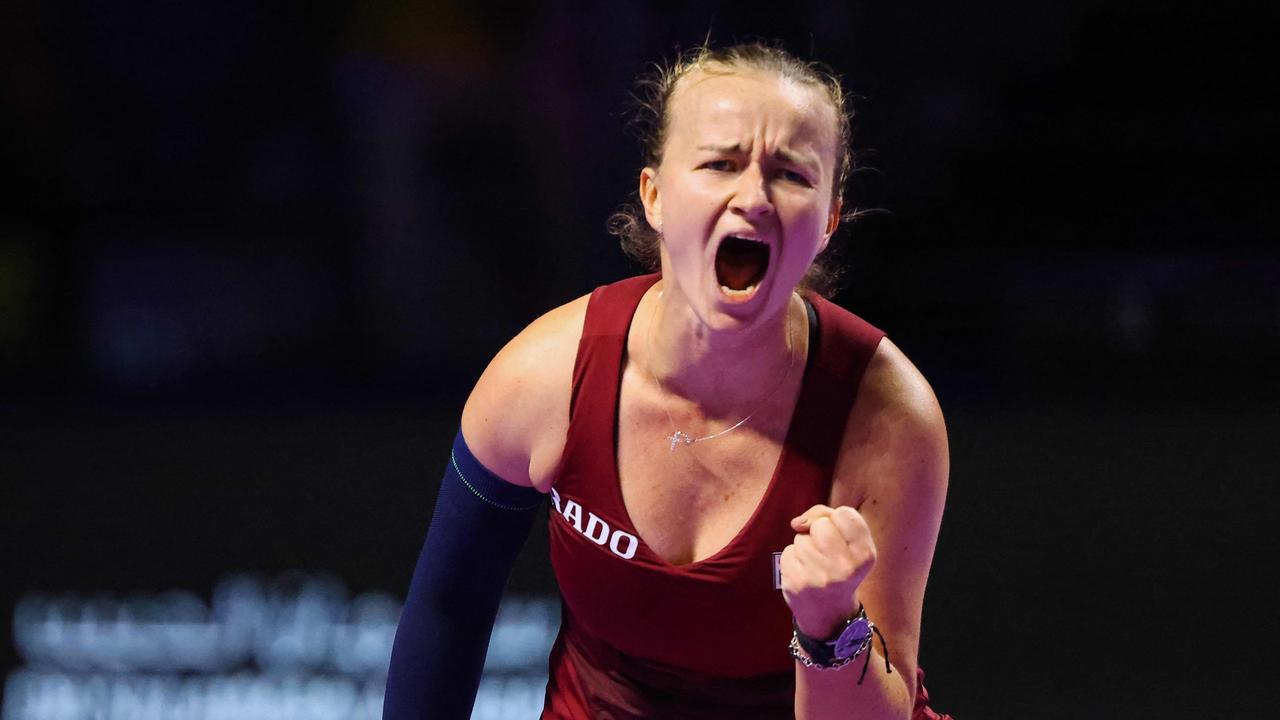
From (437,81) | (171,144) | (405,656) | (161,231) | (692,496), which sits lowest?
(405,656)

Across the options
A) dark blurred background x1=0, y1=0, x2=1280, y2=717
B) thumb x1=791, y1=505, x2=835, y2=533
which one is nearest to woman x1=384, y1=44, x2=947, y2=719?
Result: thumb x1=791, y1=505, x2=835, y2=533

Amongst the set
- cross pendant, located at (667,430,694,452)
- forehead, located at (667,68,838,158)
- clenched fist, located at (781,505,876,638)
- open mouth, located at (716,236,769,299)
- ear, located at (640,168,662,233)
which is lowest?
clenched fist, located at (781,505,876,638)

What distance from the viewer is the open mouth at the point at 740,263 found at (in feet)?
4.53

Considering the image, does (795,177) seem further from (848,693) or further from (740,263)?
(848,693)

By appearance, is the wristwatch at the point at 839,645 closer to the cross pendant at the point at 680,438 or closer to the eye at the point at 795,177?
the cross pendant at the point at 680,438

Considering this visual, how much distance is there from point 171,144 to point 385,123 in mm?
455

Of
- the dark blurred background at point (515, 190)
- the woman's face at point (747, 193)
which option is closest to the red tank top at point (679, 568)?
the woman's face at point (747, 193)

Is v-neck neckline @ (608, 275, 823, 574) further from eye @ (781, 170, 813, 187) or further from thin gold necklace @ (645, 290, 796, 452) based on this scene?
eye @ (781, 170, 813, 187)

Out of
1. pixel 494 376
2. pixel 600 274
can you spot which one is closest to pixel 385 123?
pixel 600 274

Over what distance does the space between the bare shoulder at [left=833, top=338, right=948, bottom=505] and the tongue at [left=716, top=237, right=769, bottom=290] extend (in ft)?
0.49

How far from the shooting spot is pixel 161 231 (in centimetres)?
304

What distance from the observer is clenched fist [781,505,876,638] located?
1178 mm

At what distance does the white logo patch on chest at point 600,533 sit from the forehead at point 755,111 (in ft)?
1.24

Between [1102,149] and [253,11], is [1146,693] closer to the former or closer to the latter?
[1102,149]
